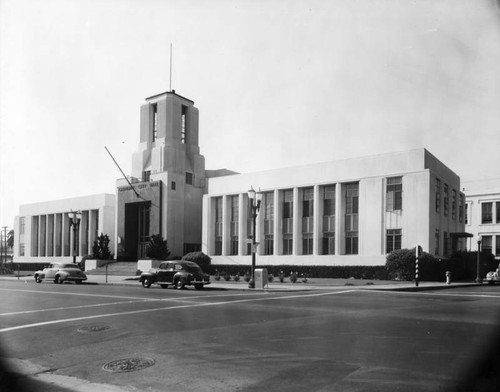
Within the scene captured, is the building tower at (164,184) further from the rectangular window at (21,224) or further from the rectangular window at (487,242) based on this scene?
the rectangular window at (487,242)

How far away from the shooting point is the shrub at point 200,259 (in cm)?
4498

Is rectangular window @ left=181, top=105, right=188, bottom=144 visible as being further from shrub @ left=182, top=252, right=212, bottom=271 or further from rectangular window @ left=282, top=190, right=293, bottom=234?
rectangular window @ left=282, top=190, right=293, bottom=234

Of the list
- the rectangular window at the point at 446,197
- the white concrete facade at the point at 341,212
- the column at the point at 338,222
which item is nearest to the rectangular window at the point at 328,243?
the white concrete facade at the point at 341,212

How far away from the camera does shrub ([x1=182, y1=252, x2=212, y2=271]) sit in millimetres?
44978

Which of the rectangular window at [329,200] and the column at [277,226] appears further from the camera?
the column at [277,226]

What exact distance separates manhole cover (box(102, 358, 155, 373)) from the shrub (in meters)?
36.6

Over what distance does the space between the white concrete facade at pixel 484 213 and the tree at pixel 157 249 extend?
3711 cm

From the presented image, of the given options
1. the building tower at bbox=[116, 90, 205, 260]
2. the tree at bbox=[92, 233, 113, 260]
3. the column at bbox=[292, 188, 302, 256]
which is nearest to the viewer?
the column at bbox=[292, 188, 302, 256]

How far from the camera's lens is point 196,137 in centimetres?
5584

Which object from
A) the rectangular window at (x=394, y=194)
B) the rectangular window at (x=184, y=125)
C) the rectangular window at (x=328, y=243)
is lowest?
the rectangular window at (x=328, y=243)

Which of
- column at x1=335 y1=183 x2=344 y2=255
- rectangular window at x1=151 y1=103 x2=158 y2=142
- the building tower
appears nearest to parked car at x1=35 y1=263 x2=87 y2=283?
the building tower

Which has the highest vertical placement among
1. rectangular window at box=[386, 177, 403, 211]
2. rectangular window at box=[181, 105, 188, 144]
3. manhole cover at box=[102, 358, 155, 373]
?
rectangular window at box=[181, 105, 188, 144]

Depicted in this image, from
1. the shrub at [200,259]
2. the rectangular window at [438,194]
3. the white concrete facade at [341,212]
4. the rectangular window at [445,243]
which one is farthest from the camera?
the shrub at [200,259]

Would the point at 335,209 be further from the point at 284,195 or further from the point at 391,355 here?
the point at 391,355
